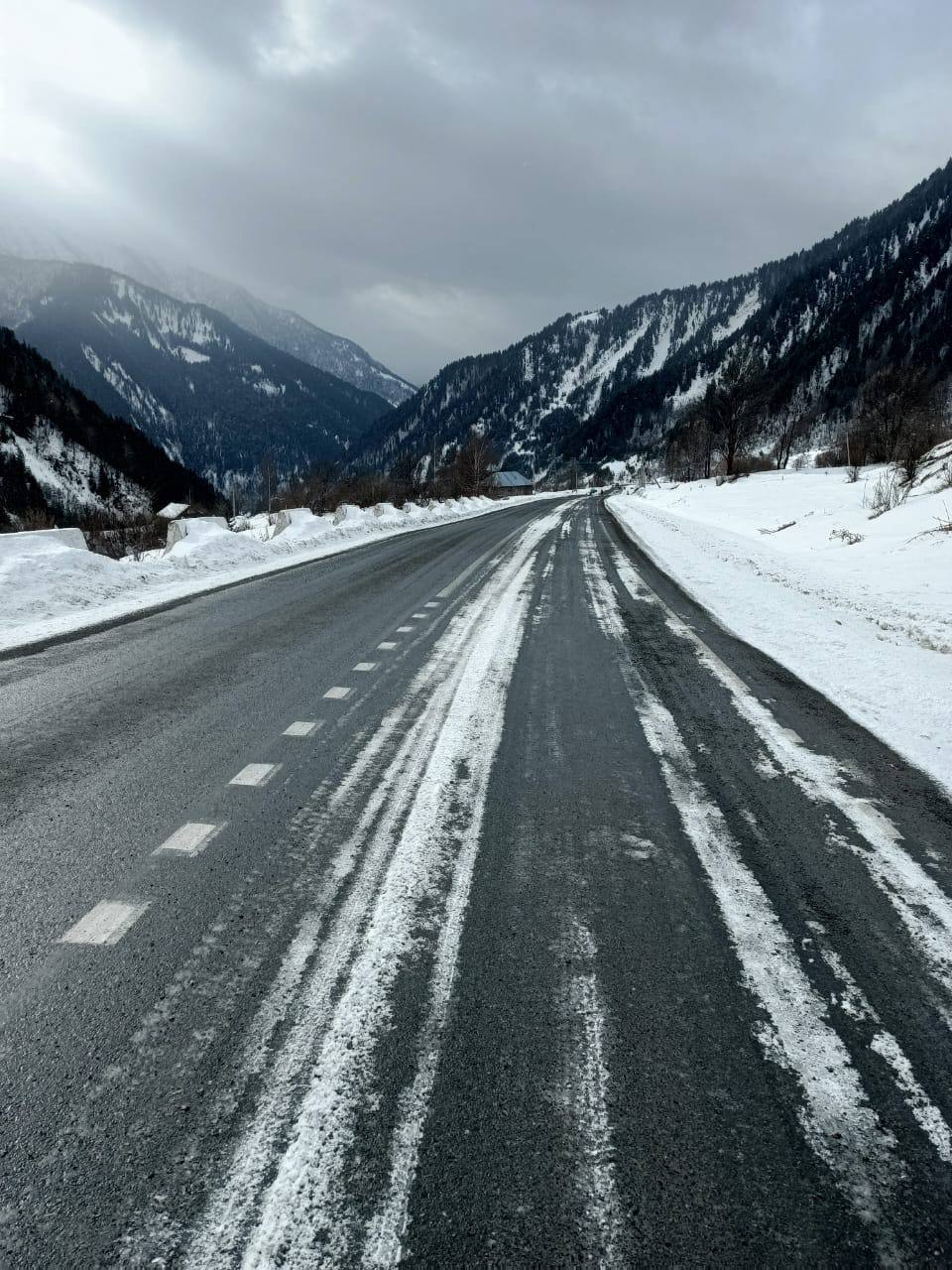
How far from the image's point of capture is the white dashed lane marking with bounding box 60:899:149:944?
6.77 feet

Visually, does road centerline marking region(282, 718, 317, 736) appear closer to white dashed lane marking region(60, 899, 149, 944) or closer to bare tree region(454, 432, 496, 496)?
white dashed lane marking region(60, 899, 149, 944)

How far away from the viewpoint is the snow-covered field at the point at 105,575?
701 centimetres

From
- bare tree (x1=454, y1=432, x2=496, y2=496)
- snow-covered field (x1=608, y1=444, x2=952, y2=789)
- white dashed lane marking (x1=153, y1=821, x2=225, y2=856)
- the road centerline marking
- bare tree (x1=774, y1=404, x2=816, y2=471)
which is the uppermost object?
bare tree (x1=774, y1=404, x2=816, y2=471)

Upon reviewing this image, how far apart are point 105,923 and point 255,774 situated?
1128 millimetres

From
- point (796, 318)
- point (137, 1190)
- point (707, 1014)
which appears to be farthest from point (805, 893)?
point (796, 318)

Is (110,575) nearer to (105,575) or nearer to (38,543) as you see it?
(105,575)

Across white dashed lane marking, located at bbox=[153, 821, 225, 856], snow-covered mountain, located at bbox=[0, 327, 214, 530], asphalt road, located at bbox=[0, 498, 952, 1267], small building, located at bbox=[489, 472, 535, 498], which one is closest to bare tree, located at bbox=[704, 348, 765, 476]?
asphalt road, located at bbox=[0, 498, 952, 1267]

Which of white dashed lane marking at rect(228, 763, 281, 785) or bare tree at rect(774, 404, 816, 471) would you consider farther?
bare tree at rect(774, 404, 816, 471)

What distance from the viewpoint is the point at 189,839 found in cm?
262

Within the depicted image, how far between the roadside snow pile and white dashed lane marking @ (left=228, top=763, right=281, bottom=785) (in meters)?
4.04

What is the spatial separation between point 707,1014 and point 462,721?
93.1 inches

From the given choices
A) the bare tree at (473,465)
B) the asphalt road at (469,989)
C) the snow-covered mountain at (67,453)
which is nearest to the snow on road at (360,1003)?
the asphalt road at (469,989)

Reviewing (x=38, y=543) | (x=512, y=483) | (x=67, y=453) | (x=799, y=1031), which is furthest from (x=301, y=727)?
(x=512, y=483)

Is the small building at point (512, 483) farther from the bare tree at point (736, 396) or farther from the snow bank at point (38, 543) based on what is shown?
the snow bank at point (38, 543)
